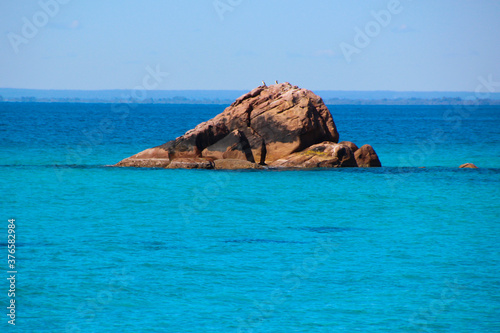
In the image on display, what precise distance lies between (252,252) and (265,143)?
22.9 meters

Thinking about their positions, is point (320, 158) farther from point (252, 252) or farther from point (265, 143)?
point (252, 252)

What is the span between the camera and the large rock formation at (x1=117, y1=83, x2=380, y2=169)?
137ft

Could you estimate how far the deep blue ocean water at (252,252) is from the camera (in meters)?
15.5

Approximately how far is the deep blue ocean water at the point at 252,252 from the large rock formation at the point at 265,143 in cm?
299

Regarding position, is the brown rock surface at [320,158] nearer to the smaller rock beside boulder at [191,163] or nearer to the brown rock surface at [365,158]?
the brown rock surface at [365,158]

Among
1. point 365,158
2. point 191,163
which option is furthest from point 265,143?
point 365,158

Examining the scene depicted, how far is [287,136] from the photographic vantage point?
42.5m

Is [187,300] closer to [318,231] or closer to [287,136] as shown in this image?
[318,231]

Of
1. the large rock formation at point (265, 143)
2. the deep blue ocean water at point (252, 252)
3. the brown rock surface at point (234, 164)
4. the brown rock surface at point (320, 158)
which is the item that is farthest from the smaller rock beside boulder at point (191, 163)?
the brown rock surface at point (320, 158)

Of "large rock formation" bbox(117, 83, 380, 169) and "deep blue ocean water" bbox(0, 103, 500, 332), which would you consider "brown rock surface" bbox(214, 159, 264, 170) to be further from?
"deep blue ocean water" bbox(0, 103, 500, 332)

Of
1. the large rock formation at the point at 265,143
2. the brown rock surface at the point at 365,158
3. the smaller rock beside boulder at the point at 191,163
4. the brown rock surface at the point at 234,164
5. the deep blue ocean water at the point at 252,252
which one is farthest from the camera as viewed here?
the brown rock surface at the point at 365,158

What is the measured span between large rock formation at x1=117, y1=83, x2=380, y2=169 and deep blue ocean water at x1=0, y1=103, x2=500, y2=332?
2.99m

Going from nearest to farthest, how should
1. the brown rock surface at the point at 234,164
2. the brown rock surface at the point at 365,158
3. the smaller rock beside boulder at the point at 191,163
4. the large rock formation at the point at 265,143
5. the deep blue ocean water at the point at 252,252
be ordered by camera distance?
the deep blue ocean water at the point at 252,252, the brown rock surface at the point at 234,164, the smaller rock beside boulder at the point at 191,163, the large rock formation at the point at 265,143, the brown rock surface at the point at 365,158

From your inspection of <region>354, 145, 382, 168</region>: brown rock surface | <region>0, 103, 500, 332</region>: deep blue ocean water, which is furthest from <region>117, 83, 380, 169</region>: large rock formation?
<region>0, 103, 500, 332</region>: deep blue ocean water
